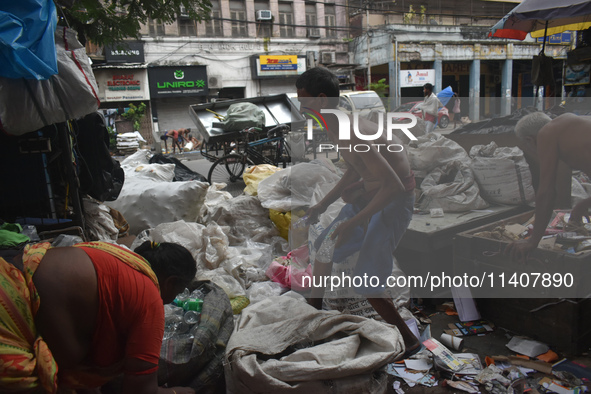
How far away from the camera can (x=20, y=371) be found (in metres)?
1.23

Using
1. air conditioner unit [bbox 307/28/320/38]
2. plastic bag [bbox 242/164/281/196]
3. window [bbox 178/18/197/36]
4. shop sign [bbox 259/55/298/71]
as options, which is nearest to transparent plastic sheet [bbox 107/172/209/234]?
plastic bag [bbox 242/164/281/196]

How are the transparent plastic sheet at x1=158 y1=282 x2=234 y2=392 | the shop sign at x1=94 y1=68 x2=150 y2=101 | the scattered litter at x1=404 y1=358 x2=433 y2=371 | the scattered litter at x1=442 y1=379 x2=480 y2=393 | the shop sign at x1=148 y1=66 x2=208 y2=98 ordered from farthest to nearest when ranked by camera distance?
the shop sign at x1=148 y1=66 x2=208 y2=98
the shop sign at x1=94 y1=68 x2=150 y2=101
the scattered litter at x1=404 y1=358 x2=433 y2=371
the scattered litter at x1=442 y1=379 x2=480 y2=393
the transparent plastic sheet at x1=158 y1=282 x2=234 y2=392

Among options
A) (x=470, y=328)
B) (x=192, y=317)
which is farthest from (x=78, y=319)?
(x=470, y=328)

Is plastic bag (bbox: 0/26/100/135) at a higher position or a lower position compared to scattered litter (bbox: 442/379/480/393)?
higher

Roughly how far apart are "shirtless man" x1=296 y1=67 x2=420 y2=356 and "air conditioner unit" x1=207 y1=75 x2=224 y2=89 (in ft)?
64.0

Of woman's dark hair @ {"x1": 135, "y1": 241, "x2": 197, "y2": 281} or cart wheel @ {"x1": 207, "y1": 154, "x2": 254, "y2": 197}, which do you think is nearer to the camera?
woman's dark hair @ {"x1": 135, "y1": 241, "x2": 197, "y2": 281}

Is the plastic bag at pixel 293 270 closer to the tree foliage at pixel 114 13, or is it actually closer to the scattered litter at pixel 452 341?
the scattered litter at pixel 452 341

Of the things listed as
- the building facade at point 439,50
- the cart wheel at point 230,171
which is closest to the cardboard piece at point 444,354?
the cart wheel at point 230,171

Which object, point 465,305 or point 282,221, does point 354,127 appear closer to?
point 465,305

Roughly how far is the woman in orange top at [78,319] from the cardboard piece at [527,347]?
1925mm

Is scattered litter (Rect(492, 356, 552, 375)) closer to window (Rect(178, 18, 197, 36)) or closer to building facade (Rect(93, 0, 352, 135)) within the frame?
building facade (Rect(93, 0, 352, 135))

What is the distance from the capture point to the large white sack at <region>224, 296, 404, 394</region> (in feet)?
5.97

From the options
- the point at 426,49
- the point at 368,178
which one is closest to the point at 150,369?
the point at 368,178

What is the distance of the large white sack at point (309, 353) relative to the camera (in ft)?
5.97
